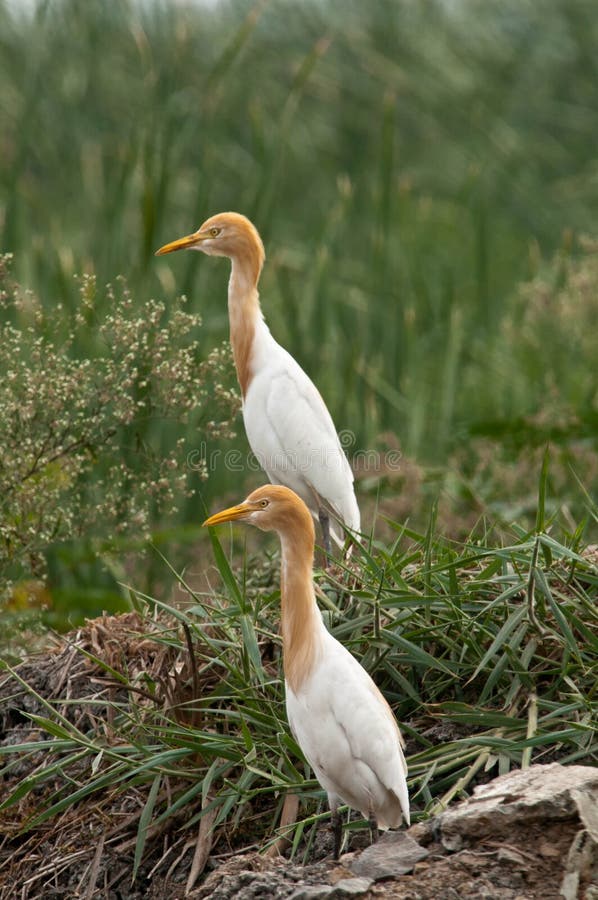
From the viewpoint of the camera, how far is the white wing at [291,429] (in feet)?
13.9

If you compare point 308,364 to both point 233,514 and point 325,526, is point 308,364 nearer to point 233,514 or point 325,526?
point 325,526

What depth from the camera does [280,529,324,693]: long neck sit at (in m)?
2.98

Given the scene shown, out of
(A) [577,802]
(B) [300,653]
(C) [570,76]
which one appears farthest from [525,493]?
(C) [570,76]

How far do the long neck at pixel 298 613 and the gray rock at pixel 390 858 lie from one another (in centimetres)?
50

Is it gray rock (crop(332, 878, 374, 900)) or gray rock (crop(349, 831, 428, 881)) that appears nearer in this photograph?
gray rock (crop(332, 878, 374, 900))

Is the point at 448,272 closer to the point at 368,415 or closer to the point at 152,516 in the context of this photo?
the point at 368,415

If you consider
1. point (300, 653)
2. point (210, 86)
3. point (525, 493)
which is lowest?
point (525, 493)

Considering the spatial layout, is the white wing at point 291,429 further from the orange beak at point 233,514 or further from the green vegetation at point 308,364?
the orange beak at point 233,514

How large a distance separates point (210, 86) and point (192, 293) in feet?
4.20

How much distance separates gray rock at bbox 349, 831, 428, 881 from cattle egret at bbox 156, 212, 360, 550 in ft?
5.71

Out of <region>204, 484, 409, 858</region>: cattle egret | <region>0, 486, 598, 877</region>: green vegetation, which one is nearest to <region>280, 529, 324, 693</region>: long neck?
<region>204, 484, 409, 858</region>: cattle egret

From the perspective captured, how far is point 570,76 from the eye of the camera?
12594mm

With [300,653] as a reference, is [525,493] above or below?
below

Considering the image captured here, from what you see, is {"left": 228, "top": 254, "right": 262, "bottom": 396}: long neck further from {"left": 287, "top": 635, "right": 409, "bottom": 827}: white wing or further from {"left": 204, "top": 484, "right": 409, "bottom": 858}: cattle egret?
{"left": 287, "top": 635, "right": 409, "bottom": 827}: white wing
